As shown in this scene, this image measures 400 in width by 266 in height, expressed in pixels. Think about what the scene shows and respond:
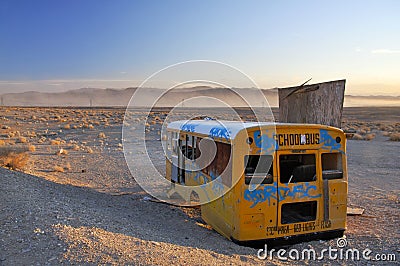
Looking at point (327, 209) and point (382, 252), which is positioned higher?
point (327, 209)

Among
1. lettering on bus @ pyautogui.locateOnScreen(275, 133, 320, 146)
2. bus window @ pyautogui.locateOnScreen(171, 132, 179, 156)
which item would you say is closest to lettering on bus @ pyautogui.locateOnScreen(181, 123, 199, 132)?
bus window @ pyautogui.locateOnScreen(171, 132, 179, 156)

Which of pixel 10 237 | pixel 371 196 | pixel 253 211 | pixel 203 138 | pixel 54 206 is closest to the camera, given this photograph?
pixel 10 237

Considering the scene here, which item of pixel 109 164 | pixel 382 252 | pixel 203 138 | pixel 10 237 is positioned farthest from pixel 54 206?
pixel 109 164

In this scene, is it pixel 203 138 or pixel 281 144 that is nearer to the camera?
pixel 281 144

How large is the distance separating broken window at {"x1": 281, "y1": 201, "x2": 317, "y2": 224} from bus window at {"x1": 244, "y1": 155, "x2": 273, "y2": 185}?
1.22 m

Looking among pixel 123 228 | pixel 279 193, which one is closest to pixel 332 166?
pixel 279 193

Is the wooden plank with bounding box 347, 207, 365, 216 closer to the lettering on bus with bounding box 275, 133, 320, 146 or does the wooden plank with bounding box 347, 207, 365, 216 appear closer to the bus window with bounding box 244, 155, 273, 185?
the lettering on bus with bounding box 275, 133, 320, 146

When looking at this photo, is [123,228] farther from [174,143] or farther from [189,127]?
[174,143]

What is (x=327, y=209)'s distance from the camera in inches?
266

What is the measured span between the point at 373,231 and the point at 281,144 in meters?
3.36

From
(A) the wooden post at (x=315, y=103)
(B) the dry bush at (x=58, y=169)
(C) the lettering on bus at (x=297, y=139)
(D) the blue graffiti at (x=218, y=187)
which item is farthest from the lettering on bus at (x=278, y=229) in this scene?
(B) the dry bush at (x=58, y=169)

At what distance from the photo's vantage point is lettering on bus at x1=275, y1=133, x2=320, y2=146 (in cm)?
636

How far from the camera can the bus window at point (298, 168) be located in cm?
674

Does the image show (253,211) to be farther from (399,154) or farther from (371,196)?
(399,154)
